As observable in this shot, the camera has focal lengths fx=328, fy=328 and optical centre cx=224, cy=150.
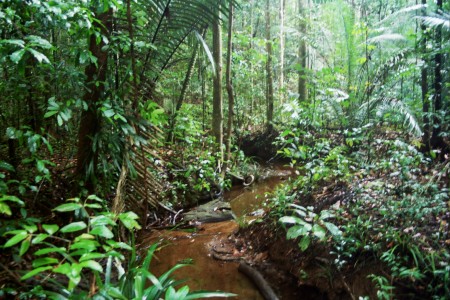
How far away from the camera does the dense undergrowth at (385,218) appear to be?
8.41 ft

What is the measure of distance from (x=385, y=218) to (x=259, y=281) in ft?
4.63

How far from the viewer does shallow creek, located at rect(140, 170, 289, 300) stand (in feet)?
11.5

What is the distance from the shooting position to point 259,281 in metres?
3.45

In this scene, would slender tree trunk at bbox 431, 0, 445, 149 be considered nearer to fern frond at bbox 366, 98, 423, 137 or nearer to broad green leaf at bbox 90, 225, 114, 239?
fern frond at bbox 366, 98, 423, 137

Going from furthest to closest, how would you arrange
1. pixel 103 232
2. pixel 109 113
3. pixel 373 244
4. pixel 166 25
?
pixel 166 25 → pixel 373 244 → pixel 109 113 → pixel 103 232

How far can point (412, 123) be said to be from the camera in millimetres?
4625

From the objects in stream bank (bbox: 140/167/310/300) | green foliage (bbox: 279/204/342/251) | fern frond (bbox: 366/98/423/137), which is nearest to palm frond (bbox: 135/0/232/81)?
stream bank (bbox: 140/167/310/300)

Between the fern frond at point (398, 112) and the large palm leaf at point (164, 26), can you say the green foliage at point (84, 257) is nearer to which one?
the large palm leaf at point (164, 26)

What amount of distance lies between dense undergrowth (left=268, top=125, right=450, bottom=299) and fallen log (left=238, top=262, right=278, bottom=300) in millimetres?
562

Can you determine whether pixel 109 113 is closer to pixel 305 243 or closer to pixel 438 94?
pixel 305 243

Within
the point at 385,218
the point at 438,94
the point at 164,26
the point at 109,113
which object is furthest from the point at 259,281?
the point at 438,94

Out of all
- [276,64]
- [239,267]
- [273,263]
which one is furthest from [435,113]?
[276,64]

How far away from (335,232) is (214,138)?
4.33 m

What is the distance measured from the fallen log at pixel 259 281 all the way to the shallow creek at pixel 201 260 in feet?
0.16
